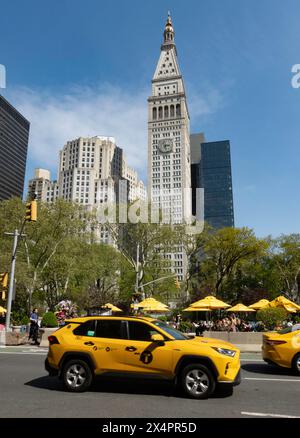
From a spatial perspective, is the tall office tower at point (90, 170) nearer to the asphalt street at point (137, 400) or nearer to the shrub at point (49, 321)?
the shrub at point (49, 321)

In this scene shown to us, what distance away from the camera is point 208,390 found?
24.7 feet

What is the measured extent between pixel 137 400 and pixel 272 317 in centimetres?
1487

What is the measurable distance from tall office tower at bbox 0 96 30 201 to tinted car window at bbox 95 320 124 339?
121 meters

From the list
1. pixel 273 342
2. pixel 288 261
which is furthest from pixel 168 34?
pixel 273 342

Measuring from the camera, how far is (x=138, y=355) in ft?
26.0

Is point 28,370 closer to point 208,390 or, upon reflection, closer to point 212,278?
point 208,390

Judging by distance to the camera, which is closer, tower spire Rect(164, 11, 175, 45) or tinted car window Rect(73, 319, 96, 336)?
tinted car window Rect(73, 319, 96, 336)

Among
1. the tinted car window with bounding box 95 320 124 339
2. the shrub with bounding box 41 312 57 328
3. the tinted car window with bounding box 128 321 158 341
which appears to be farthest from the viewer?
the shrub with bounding box 41 312 57 328

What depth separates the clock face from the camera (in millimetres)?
147375

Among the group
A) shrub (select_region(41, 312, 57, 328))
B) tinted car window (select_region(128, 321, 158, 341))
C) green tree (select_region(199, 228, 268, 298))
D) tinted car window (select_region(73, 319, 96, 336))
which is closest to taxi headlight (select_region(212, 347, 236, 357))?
tinted car window (select_region(128, 321, 158, 341))

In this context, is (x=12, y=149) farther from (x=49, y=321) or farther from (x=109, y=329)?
(x=109, y=329)

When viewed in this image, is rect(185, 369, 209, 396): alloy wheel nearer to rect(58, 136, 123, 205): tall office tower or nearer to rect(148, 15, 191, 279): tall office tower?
rect(148, 15, 191, 279): tall office tower

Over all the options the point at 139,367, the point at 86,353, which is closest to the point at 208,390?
the point at 139,367

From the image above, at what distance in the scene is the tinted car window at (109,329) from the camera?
Answer: 835cm
